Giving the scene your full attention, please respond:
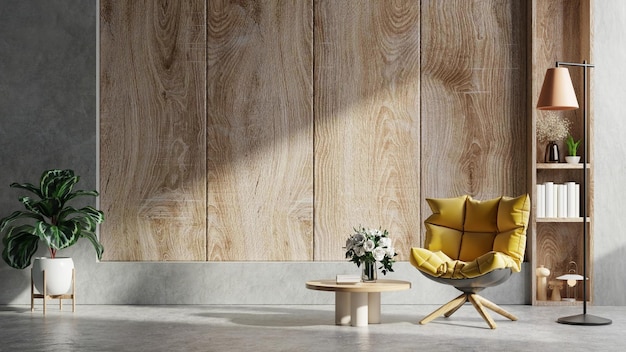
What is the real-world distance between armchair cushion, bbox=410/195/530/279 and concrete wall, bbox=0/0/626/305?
0.98 meters

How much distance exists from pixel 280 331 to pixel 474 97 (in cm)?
302

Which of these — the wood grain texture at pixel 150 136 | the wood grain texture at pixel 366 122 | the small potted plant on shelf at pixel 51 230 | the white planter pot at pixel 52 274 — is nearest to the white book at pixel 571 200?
the wood grain texture at pixel 366 122

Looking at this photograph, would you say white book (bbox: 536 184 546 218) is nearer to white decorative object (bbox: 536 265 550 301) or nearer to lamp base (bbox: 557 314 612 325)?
white decorative object (bbox: 536 265 550 301)

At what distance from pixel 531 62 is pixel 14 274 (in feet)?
16.0

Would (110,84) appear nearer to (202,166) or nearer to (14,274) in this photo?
(202,166)

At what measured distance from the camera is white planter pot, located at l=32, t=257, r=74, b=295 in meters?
6.65

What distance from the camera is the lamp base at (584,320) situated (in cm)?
602

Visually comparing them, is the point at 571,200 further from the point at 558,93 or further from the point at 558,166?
the point at 558,93

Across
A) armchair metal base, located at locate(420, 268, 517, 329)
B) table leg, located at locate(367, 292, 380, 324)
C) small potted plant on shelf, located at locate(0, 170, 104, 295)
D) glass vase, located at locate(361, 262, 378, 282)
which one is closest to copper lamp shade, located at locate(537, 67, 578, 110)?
armchair metal base, located at locate(420, 268, 517, 329)

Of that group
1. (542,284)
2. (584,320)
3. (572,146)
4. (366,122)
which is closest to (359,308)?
(584,320)

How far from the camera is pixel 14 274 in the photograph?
715cm

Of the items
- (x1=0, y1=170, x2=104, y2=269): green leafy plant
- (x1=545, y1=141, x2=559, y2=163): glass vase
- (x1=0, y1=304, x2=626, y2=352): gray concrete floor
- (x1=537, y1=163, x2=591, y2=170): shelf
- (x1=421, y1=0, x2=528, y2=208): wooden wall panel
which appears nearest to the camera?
(x1=0, y1=304, x2=626, y2=352): gray concrete floor

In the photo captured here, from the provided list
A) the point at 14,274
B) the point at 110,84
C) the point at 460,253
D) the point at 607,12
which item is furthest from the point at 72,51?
the point at 607,12

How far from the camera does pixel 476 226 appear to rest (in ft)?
20.7
